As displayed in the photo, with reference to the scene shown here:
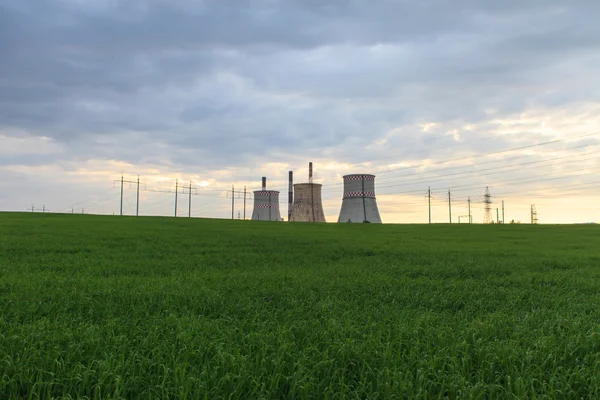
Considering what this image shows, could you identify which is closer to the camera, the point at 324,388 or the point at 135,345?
the point at 324,388

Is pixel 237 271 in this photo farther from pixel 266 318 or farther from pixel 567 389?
pixel 567 389


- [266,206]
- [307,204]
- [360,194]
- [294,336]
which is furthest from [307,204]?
[294,336]

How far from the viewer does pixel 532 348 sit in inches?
153

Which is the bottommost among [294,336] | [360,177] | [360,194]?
[294,336]

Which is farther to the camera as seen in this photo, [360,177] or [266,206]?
[266,206]

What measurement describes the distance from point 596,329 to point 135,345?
15.9ft

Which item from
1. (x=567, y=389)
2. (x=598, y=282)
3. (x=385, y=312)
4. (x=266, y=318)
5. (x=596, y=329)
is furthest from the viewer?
(x=598, y=282)

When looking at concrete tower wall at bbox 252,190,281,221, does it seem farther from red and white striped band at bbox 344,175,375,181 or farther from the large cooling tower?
red and white striped band at bbox 344,175,375,181

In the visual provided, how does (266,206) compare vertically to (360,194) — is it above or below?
below

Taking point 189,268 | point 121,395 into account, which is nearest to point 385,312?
point 121,395

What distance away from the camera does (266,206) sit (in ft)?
236

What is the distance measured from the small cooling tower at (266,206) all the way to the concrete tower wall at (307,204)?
475cm

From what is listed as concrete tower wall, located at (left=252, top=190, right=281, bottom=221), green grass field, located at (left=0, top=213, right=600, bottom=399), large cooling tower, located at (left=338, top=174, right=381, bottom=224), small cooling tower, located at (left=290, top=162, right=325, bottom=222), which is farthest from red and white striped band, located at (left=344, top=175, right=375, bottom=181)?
green grass field, located at (left=0, top=213, right=600, bottom=399)

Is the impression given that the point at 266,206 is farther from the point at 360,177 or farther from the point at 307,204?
the point at 360,177
